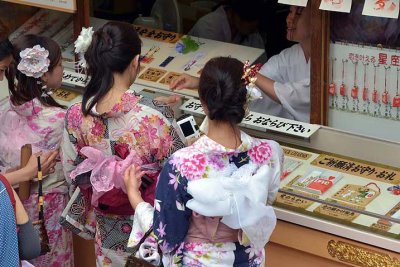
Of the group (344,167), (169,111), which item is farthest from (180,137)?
(344,167)

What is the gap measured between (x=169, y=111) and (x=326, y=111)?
108cm

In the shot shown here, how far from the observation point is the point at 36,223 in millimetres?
3951

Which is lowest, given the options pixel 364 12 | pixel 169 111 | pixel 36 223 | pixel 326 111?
pixel 36 223

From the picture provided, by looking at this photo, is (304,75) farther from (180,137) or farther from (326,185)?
(180,137)

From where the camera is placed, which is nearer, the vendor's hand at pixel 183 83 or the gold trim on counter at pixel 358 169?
the gold trim on counter at pixel 358 169

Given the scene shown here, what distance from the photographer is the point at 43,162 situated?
4.03 metres

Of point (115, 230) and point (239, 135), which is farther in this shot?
point (115, 230)

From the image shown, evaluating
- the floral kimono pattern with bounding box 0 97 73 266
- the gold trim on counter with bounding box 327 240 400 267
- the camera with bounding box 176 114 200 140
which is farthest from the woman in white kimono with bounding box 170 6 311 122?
the floral kimono pattern with bounding box 0 97 73 266

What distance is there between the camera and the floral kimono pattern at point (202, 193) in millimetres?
3104

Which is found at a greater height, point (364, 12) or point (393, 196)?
point (364, 12)

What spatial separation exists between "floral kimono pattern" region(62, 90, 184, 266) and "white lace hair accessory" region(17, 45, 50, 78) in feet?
1.22

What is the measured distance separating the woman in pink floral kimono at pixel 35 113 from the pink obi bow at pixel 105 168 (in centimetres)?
47

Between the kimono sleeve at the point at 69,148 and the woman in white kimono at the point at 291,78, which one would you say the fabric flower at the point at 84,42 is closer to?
the kimono sleeve at the point at 69,148

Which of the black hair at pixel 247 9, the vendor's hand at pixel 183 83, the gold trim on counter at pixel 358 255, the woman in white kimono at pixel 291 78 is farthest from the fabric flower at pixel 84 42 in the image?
the black hair at pixel 247 9
